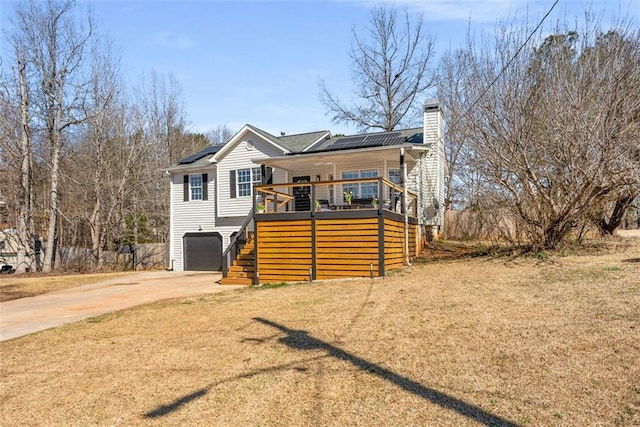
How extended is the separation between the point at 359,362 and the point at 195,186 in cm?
1628

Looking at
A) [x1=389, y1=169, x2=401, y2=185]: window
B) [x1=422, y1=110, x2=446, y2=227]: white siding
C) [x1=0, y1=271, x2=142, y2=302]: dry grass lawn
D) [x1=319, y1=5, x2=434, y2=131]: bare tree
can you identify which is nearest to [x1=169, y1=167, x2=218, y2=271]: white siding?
[x1=0, y1=271, x2=142, y2=302]: dry grass lawn

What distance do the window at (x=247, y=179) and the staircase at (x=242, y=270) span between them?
4804 mm

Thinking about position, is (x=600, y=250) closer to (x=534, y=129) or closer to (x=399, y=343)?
(x=534, y=129)

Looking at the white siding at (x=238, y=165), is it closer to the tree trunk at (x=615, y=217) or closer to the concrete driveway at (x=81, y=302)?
the concrete driveway at (x=81, y=302)

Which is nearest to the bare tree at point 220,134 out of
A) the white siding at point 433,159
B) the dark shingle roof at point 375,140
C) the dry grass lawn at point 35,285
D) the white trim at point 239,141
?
the white trim at point 239,141

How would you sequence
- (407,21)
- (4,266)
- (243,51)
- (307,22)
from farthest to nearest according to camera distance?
(407,21), (4,266), (243,51), (307,22)

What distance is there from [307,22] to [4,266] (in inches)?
765

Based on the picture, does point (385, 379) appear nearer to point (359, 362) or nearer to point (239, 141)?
point (359, 362)

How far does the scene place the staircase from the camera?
40.5 feet

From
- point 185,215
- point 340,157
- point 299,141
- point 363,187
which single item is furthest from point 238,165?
point 363,187

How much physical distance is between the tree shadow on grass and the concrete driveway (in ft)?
15.7

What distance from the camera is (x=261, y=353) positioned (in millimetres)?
5191

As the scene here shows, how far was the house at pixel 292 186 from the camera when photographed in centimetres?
1340

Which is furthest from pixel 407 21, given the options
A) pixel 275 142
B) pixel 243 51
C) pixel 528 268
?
pixel 528 268
